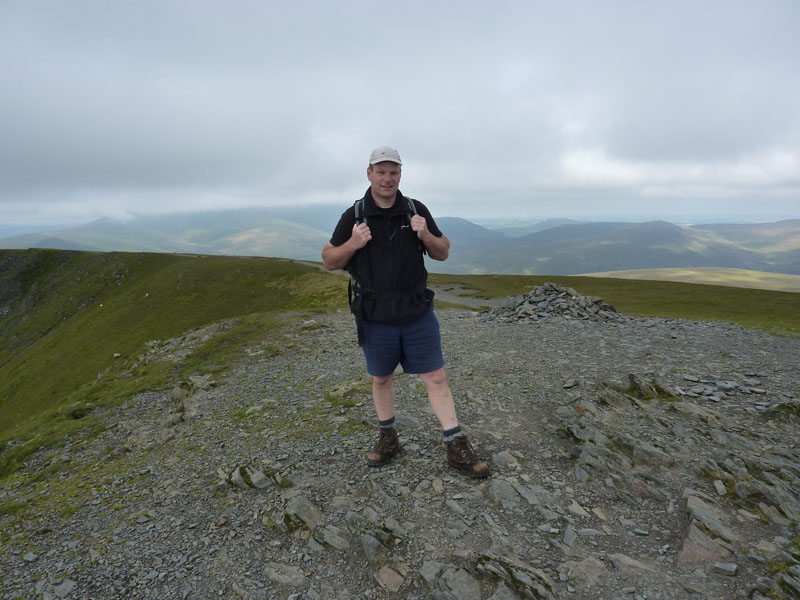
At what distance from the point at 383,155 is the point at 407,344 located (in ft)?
11.2

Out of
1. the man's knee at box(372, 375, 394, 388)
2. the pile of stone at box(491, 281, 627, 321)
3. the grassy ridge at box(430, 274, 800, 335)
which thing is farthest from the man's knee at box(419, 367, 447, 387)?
the grassy ridge at box(430, 274, 800, 335)

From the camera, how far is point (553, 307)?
93.1 ft

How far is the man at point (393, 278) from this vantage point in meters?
6.61

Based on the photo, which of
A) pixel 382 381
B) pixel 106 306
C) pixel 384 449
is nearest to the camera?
pixel 382 381

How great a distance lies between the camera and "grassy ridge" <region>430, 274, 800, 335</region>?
127ft

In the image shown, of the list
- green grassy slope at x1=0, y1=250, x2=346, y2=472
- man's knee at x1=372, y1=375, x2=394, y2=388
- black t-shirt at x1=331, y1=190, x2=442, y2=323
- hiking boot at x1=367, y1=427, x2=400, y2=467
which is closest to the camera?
black t-shirt at x1=331, y1=190, x2=442, y2=323

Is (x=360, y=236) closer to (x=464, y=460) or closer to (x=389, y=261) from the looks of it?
(x=389, y=261)

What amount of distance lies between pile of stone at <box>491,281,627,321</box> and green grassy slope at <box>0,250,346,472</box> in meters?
18.1

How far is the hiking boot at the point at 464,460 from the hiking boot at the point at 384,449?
4.19 feet

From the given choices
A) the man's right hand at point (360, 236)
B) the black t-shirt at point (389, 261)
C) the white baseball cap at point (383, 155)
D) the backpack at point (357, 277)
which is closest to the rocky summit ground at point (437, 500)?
the backpack at point (357, 277)

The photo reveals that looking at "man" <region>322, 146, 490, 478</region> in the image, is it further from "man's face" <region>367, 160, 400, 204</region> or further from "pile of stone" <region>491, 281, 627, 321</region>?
"pile of stone" <region>491, 281, 627, 321</region>

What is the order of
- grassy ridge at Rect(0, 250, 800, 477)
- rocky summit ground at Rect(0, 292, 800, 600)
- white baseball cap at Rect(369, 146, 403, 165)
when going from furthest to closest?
grassy ridge at Rect(0, 250, 800, 477), white baseball cap at Rect(369, 146, 403, 165), rocky summit ground at Rect(0, 292, 800, 600)

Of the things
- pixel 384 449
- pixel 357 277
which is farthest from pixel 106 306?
pixel 357 277

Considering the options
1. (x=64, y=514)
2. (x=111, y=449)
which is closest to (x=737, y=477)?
(x=64, y=514)
